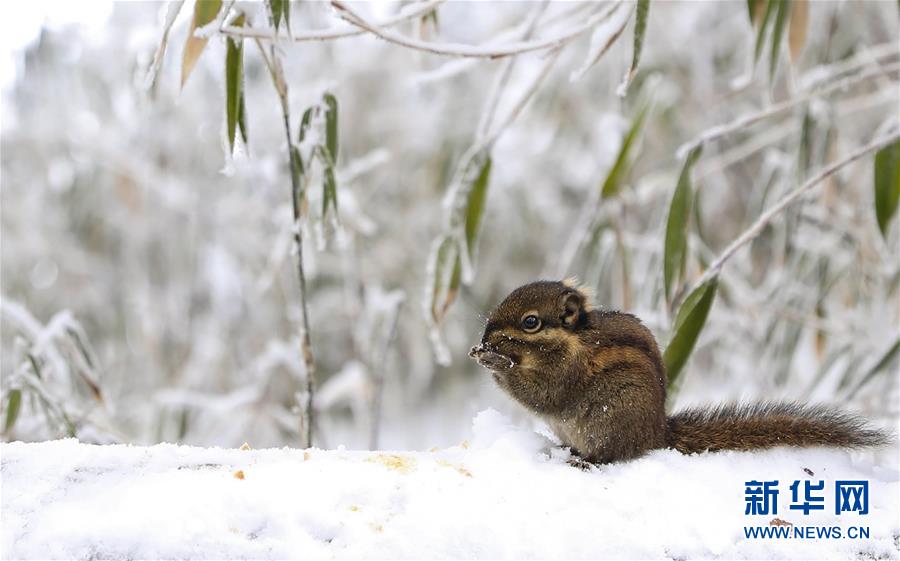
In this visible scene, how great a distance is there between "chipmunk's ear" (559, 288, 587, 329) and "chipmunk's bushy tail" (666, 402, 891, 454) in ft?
0.88

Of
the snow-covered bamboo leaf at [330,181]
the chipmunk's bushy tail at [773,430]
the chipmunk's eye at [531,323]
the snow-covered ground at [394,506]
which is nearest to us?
the snow-covered ground at [394,506]

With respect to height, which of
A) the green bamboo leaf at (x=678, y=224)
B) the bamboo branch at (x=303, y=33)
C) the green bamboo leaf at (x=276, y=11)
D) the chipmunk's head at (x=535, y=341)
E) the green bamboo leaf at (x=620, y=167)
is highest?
the green bamboo leaf at (x=276, y=11)

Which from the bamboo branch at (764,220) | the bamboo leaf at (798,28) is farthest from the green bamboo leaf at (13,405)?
the bamboo leaf at (798,28)

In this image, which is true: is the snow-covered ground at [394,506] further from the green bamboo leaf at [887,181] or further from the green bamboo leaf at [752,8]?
the green bamboo leaf at [752,8]


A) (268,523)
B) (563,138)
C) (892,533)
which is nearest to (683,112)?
(563,138)

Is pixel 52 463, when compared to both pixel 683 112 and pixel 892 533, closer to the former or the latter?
pixel 892 533

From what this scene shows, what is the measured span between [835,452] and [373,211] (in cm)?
→ 388

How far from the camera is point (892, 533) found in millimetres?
1462

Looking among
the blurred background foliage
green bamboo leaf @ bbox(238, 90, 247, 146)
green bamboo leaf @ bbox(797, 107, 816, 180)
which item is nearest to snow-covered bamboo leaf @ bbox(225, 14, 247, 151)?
green bamboo leaf @ bbox(238, 90, 247, 146)

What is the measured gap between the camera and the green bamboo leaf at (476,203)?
2.40 metres

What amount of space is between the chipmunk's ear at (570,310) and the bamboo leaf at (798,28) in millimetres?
1114

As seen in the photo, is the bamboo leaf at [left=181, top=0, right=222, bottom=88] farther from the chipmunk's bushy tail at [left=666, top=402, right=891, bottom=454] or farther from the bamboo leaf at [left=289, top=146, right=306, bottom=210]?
Result: the chipmunk's bushy tail at [left=666, top=402, right=891, bottom=454]

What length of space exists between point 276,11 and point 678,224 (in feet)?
3.70

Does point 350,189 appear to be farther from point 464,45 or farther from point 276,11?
point 276,11
